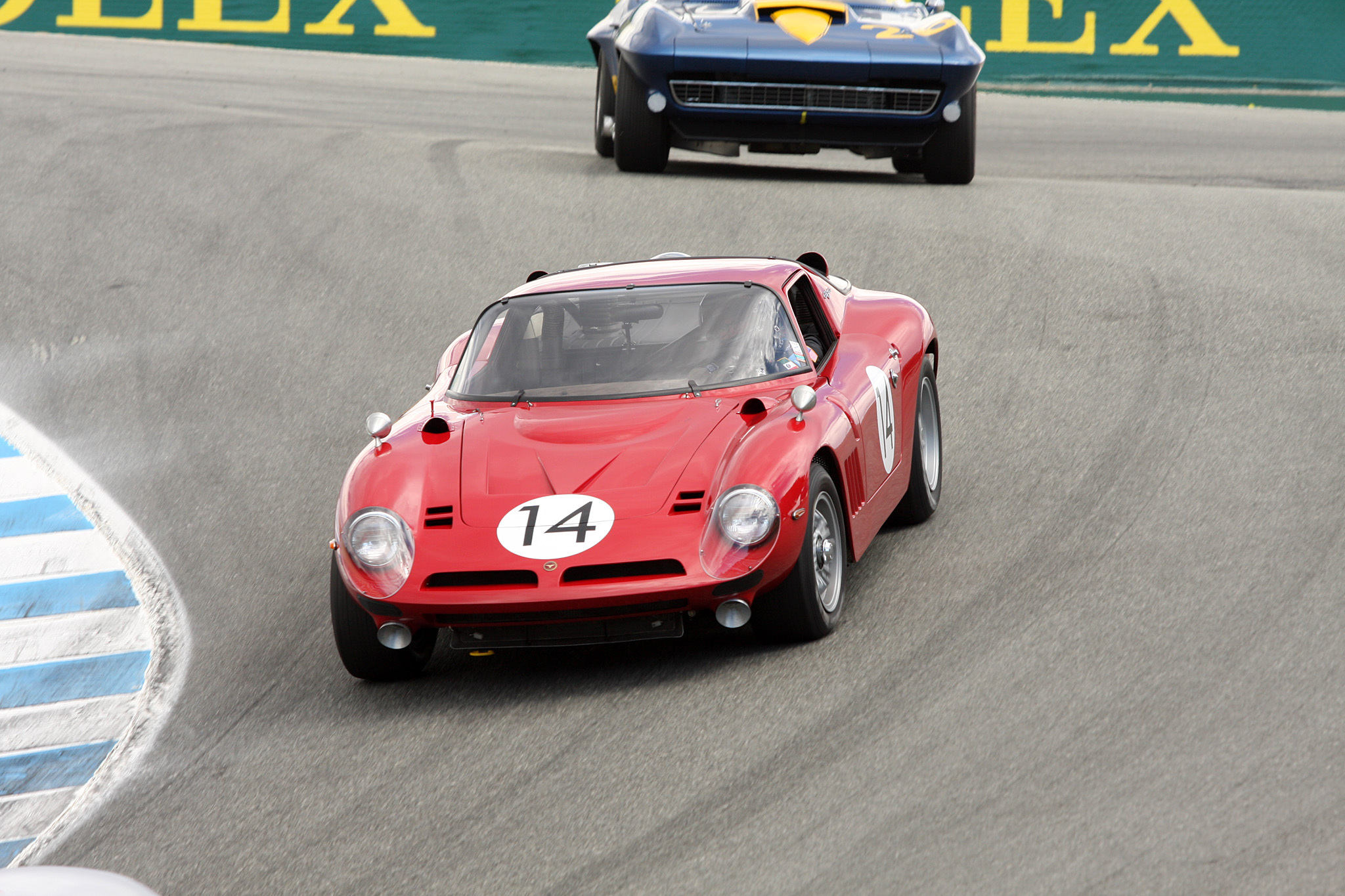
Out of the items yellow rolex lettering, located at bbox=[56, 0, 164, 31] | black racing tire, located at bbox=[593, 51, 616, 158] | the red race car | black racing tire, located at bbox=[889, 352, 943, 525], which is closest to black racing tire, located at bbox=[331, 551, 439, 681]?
the red race car

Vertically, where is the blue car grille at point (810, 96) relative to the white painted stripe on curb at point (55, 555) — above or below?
above

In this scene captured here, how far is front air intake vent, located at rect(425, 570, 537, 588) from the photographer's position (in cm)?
478

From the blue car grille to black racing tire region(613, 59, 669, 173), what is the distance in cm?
43

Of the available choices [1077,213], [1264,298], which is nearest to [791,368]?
[1264,298]

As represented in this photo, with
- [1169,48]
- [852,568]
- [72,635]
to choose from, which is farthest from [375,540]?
[1169,48]

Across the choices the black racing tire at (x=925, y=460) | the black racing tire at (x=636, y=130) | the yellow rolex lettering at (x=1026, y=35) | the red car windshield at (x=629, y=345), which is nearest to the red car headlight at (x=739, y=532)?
the red car windshield at (x=629, y=345)

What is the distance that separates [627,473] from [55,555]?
2.70 meters

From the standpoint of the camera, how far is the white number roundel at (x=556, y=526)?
15.7ft

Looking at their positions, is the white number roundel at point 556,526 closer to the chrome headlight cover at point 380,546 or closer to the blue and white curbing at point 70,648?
the chrome headlight cover at point 380,546

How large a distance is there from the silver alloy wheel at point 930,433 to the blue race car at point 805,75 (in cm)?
405

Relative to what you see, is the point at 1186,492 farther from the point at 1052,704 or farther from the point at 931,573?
the point at 1052,704

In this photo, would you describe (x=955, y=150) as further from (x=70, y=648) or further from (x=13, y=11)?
(x=13, y=11)

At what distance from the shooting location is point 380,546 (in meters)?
4.96

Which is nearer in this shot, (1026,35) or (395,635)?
(395,635)
